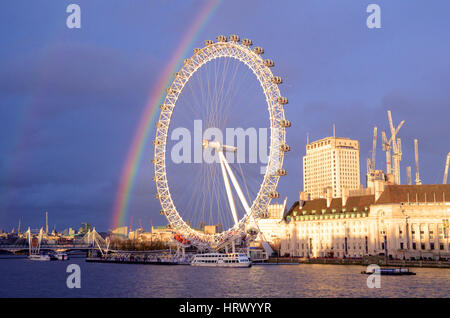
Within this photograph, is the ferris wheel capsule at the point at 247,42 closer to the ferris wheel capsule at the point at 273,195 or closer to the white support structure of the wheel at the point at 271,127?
the white support structure of the wheel at the point at 271,127

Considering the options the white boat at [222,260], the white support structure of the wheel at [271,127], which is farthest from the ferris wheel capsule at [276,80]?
the white boat at [222,260]

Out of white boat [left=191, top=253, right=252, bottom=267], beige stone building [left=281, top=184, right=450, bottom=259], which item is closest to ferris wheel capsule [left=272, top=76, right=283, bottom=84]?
white boat [left=191, top=253, right=252, bottom=267]

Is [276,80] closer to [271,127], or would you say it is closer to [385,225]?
[271,127]

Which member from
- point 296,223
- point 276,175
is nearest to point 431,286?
point 276,175

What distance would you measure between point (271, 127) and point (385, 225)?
46.3m

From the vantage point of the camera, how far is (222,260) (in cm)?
11438

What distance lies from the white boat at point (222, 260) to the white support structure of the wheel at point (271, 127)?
5375 millimetres

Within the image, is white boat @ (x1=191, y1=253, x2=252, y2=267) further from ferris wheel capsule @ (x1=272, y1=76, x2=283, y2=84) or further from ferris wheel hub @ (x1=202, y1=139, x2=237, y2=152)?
ferris wheel capsule @ (x1=272, y1=76, x2=283, y2=84)

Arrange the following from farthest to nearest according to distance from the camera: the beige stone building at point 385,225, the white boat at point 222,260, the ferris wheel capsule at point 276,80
Result: the beige stone building at point 385,225 → the white boat at point 222,260 → the ferris wheel capsule at point 276,80

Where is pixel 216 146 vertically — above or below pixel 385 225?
above

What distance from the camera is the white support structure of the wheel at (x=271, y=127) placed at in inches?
3563

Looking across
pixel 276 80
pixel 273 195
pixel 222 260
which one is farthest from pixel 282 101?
pixel 222 260

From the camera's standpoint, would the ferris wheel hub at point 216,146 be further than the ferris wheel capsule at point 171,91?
No
